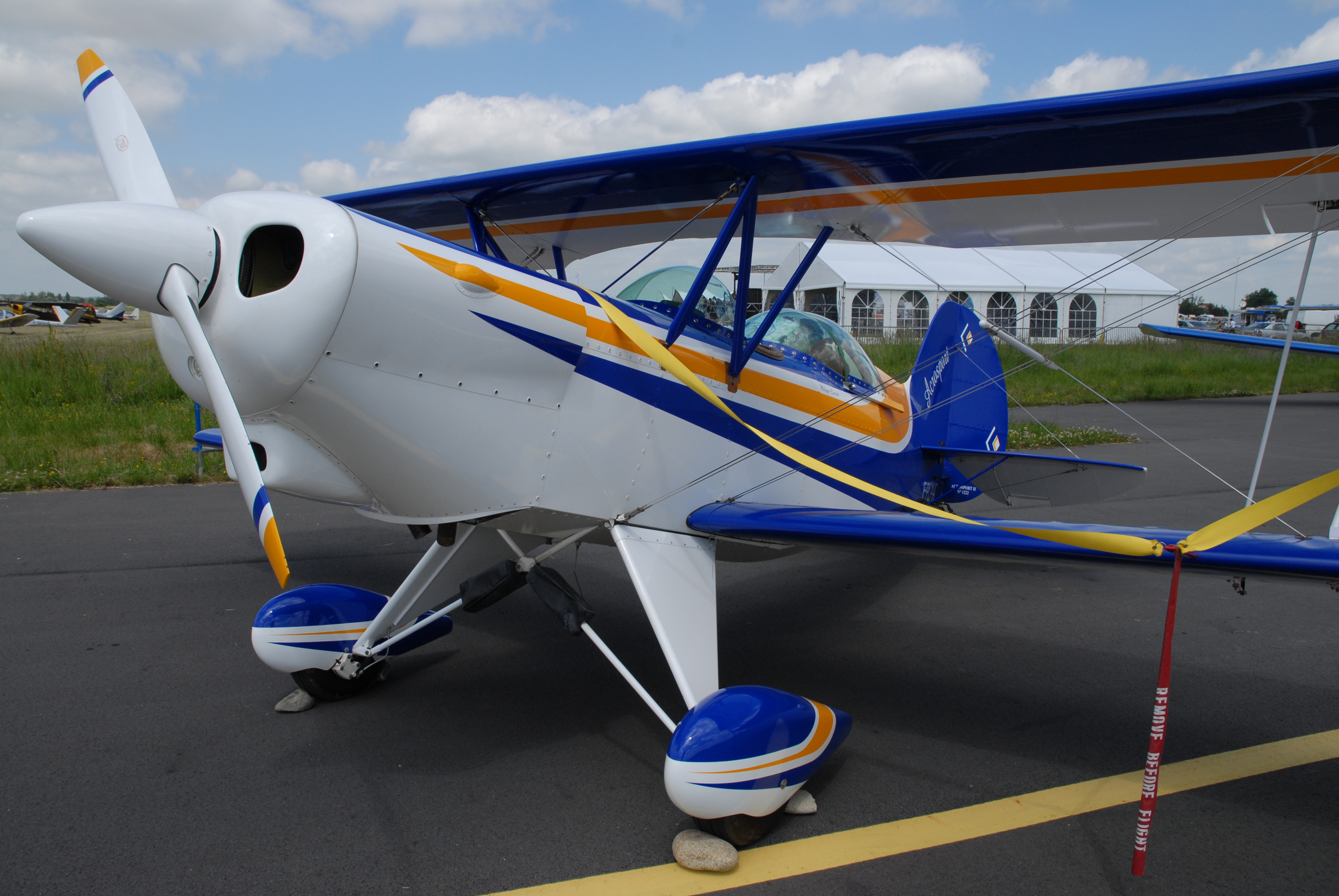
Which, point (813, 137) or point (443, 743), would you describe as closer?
point (813, 137)

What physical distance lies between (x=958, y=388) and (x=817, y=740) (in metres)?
4.07

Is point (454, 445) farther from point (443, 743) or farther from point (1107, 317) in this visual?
point (1107, 317)

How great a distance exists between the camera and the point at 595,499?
312 centimetres

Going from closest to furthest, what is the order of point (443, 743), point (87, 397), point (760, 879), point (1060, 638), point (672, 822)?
1. point (760, 879)
2. point (672, 822)
3. point (443, 743)
4. point (1060, 638)
5. point (87, 397)

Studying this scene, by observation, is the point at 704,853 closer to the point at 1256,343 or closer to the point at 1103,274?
the point at 1103,274

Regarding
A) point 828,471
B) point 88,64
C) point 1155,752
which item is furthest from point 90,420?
point 1155,752

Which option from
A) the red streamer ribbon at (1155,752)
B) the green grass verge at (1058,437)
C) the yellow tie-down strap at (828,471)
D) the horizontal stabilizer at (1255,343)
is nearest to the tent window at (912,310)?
the horizontal stabilizer at (1255,343)

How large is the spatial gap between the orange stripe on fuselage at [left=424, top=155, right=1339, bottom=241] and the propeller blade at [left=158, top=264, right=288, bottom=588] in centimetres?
244

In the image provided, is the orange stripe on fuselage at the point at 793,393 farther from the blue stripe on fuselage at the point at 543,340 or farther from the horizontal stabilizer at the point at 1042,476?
the horizontal stabilizer at the point at 1042,476

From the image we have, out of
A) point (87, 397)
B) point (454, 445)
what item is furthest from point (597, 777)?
point (87, 397)

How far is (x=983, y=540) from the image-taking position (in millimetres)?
2816

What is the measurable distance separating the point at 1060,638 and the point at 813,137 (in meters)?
3.33

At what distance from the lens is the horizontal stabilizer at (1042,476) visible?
208 inches

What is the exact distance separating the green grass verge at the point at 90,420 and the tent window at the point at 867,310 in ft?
63.2
